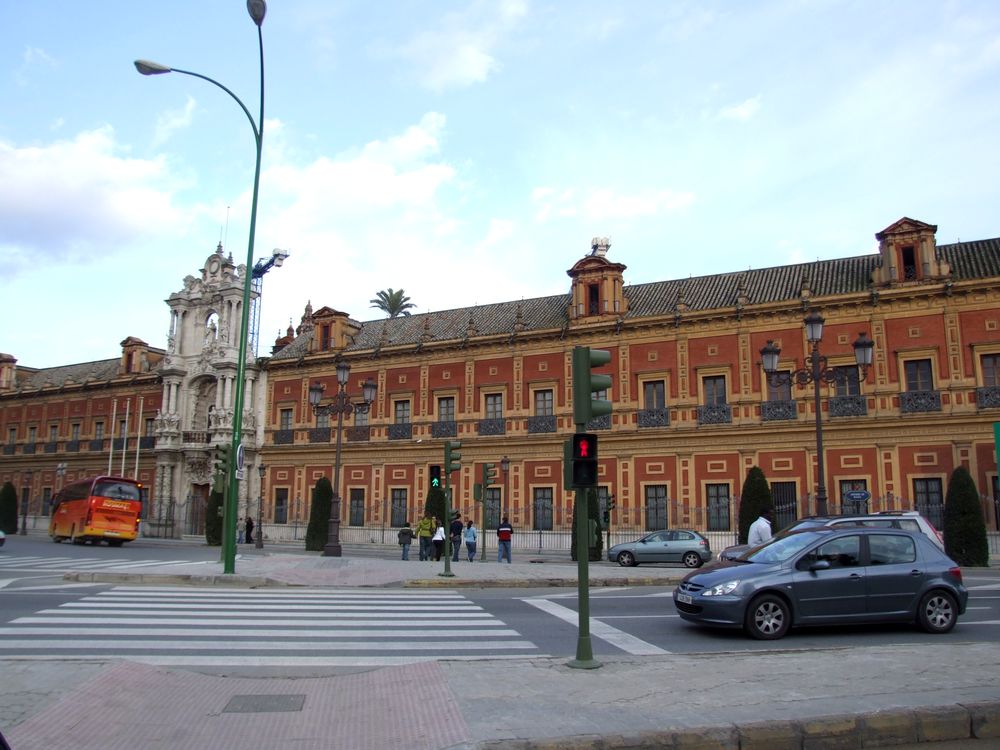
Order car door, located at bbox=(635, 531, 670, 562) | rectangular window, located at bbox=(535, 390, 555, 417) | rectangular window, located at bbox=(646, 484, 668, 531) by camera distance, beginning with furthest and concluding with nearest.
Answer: rectangular window, located at bbox=(535, 390, 555, 417) < rectangular window, located at bbox=(646, 484, 668, 531) < car door, located at bbox=(635, 531, 670, 562)

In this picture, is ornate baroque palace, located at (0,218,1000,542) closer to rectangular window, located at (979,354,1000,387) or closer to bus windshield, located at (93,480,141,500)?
rectangular window, located at (979,354,1000,387)

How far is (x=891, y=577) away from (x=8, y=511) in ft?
161

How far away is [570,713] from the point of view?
6.27 meters

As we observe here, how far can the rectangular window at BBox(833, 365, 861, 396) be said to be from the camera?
29578 millimetres

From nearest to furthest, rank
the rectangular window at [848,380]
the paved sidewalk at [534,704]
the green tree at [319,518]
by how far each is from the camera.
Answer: the paved sidewalk at [534,704]
the rectangular window at [848,380]
the green tree at [319,518]

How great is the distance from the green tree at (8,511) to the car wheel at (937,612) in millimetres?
48787

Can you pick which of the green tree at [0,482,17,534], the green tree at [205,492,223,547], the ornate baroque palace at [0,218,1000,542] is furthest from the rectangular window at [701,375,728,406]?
the green tree at [0,482,17,534]

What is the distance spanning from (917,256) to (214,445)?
36.5m

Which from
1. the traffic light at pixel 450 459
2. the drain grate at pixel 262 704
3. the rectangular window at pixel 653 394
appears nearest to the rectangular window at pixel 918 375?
the rectangular window at pixel 653 394

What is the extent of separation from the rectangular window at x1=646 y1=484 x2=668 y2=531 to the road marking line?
19036mm

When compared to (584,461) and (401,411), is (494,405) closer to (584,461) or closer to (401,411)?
(401,411)

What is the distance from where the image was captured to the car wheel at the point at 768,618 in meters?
10.1

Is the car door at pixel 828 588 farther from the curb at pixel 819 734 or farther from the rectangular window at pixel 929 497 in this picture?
the rectangular window at pixel 929 497

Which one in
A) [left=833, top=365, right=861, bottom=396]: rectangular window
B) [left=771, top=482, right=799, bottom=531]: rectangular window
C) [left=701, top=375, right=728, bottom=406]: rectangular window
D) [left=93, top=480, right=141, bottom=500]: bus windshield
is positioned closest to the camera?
[left=771, top=482, right=799, bottom=531]: rectangular window
